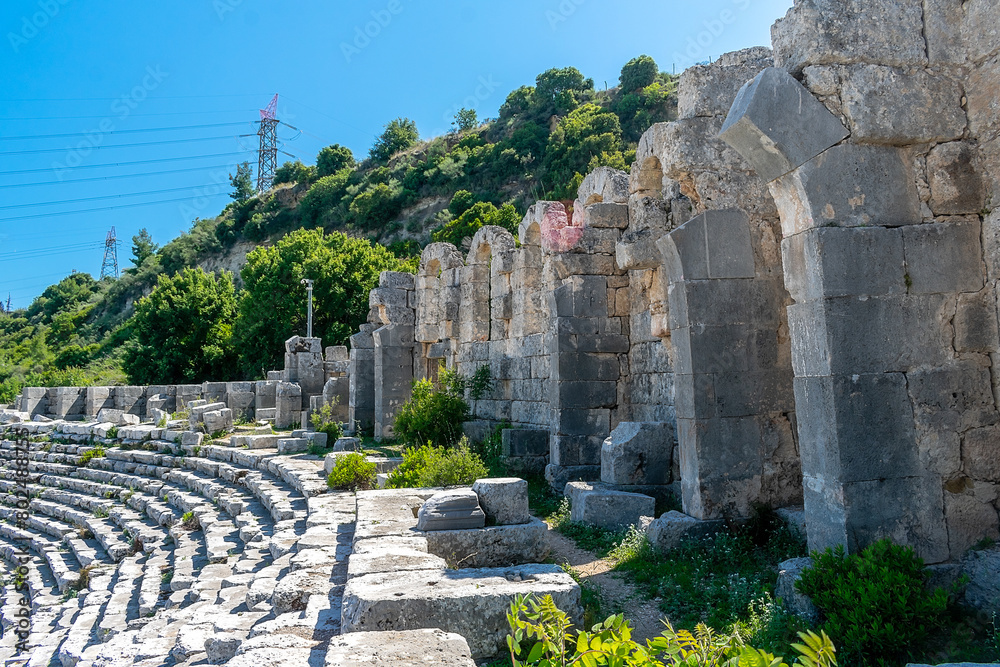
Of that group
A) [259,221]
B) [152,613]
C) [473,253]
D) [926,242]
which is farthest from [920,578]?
[259,221]

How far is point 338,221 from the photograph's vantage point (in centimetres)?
5594

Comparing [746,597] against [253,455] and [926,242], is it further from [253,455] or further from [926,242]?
[253,455]

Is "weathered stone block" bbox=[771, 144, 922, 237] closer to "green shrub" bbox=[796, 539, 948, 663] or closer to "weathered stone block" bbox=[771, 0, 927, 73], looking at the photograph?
"weathered stone block" bbox=[771, 0, 927, 73]

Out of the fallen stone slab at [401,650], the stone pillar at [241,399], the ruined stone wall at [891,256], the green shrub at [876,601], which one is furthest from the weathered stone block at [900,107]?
the stone pillar at [241,399]

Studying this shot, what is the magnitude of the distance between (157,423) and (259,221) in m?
45.1

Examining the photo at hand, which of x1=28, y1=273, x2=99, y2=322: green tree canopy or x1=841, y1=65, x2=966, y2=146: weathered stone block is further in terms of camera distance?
x1=28, y1=273, x2=99, y2=322: green tree canopy

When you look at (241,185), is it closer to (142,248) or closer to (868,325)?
(142,248)

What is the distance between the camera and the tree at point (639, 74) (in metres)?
48.9

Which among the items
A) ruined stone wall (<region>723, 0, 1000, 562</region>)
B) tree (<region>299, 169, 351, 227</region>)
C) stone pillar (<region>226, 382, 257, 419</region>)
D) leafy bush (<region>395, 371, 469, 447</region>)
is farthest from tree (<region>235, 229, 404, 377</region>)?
ruined stone wall (<region>723, 0, 1000, 562</region>)

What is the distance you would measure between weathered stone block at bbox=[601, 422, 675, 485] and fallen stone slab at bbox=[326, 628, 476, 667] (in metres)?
4.68

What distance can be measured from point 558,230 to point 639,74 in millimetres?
43912

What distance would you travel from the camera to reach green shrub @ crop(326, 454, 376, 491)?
9703 mm

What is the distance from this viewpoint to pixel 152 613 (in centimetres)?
827

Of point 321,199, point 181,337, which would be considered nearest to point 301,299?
point 181,337
